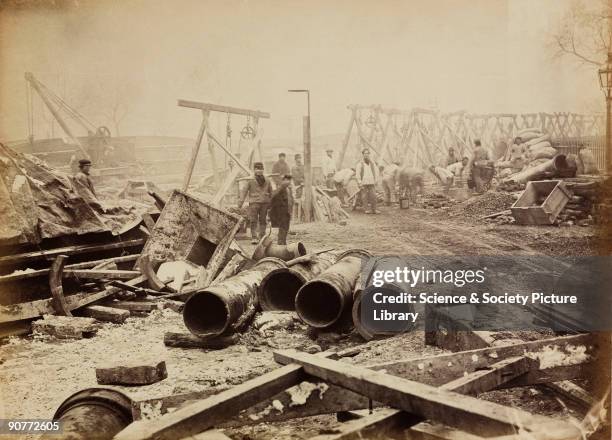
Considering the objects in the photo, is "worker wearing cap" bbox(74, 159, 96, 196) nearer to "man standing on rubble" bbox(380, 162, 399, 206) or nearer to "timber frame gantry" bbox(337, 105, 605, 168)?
"timber frame gantry" bbox(337, 105, 605, 168)

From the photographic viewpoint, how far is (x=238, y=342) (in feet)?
15.4

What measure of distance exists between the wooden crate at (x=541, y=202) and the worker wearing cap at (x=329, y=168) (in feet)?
12.0

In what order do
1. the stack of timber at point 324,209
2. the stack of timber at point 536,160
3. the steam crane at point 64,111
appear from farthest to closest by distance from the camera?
the stack of timber at point 324,209 → the stack of timber at point 536,160 → the steam crane at point 64,111

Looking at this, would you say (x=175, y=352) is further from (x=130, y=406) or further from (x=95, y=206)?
(x=95, y=206)

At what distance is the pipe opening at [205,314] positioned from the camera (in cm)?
461

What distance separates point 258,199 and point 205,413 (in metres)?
6.28

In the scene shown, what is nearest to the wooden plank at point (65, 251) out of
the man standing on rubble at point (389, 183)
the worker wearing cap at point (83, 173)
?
the worker wearing cap at point (83, 173)

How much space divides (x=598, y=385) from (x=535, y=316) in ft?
2.32

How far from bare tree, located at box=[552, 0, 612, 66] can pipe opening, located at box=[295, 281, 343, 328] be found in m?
2.89

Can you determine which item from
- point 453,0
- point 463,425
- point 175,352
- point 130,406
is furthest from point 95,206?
point 463,425

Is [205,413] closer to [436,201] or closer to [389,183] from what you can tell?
[436,201]

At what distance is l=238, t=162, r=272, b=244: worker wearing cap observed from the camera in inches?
326

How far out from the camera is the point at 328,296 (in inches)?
189

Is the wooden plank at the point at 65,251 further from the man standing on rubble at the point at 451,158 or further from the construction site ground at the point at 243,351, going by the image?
the man standing on rubble at the point at 451,158
